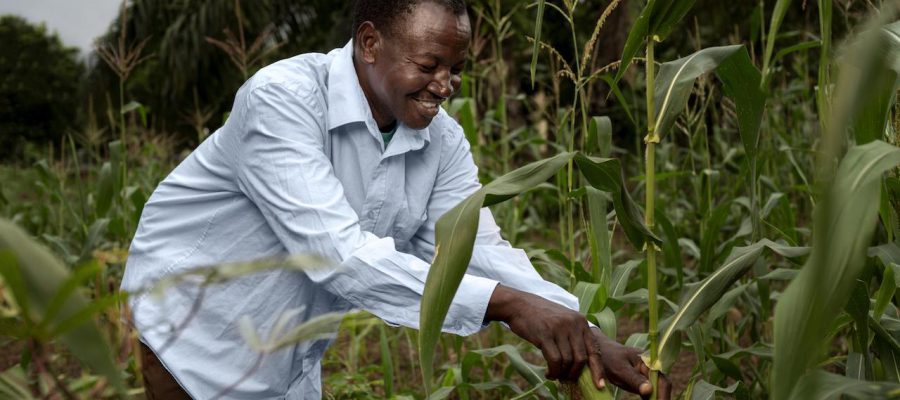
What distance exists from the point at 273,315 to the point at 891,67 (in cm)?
137

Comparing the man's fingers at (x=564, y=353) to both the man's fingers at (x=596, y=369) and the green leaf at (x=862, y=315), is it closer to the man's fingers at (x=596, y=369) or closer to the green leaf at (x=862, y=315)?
the man's fingers at (x=596, y=369)

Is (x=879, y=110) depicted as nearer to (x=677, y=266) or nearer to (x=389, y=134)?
(x=389, y=134)

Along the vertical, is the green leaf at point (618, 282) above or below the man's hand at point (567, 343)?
below

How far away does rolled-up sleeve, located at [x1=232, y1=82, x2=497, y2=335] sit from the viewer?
1755 millimetres

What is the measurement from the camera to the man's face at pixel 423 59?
6.75 ft

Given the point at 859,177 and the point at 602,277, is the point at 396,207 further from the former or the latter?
the point at 859,177

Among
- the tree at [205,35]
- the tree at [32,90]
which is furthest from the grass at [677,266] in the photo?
the tree at [32,90]

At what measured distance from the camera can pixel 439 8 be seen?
2.07m

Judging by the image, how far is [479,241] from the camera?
88.9 inches

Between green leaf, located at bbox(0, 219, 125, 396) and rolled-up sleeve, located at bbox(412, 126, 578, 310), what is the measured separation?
131 cm

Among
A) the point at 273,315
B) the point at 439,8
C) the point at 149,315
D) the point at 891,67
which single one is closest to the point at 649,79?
the point at 891,67

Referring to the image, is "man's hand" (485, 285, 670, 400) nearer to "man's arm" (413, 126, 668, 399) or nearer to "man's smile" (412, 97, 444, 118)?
"man's arm" (413, 126, 668, 399)

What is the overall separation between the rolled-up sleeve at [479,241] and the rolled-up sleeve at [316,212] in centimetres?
17

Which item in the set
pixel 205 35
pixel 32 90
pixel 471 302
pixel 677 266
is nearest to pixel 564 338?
pixel 471 302
